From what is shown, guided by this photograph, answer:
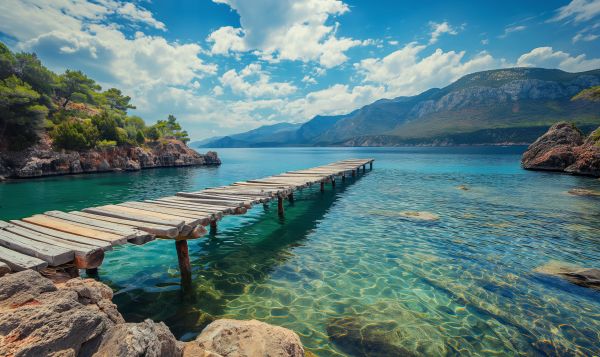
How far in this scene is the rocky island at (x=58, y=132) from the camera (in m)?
41.9

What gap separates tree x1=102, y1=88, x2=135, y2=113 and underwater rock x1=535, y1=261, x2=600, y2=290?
105 m

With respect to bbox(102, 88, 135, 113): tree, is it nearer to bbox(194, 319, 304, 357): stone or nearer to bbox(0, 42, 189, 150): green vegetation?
bbox(0, 42, 189, 150): green vegetation

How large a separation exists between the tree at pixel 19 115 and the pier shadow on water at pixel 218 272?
150 ft

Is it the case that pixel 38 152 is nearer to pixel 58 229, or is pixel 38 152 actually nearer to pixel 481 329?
pixel 58 229

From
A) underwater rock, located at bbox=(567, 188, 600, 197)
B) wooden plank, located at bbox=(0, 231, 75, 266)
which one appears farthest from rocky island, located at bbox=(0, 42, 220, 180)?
underwater rock, located at bbox=(567, 188, 600, 197)

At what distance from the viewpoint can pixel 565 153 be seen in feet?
136

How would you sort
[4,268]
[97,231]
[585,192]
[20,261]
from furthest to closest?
[585,192]
[97,231]
[20,261]
[4,268]

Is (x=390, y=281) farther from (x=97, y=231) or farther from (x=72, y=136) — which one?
(x=72, y=136)

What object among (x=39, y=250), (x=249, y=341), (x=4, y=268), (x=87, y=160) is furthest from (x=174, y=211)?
(x=87, y=160)

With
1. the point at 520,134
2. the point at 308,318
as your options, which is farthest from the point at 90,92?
the point at 520,134

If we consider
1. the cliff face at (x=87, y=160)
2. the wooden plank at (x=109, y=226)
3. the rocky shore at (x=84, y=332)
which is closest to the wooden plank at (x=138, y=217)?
the wooden plank at (x=109, y=226)

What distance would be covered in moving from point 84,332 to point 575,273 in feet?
42.2

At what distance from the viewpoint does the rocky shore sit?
3092 mm

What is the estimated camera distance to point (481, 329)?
663 cm
